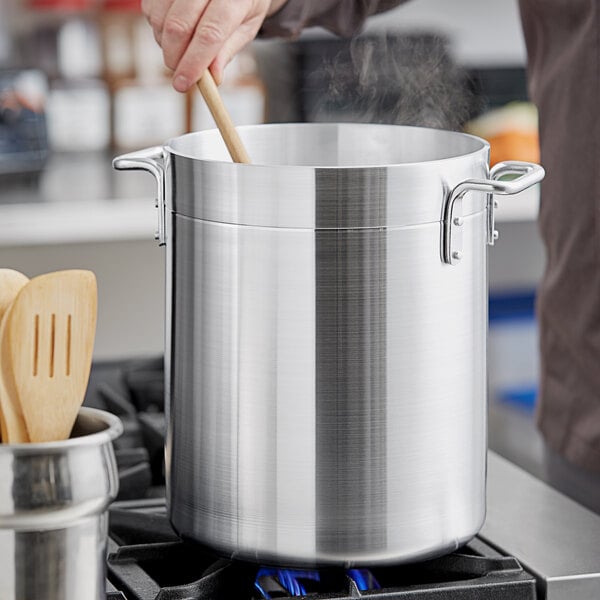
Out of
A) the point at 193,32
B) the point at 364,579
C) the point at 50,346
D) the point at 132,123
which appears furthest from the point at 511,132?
the point at 50,346

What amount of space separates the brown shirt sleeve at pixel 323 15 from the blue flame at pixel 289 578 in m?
0.46

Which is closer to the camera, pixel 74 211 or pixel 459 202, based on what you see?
pixel 459 202

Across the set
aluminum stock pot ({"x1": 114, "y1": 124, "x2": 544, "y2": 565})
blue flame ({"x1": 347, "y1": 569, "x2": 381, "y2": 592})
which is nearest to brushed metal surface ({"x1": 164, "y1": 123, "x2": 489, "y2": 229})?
aluminum stock pot ({"x1": 114, "y1": 124, "x2": 544, "y2": 565})

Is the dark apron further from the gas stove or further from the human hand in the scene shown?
the human hand

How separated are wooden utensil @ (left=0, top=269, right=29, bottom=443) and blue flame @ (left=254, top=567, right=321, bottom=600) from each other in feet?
0.63

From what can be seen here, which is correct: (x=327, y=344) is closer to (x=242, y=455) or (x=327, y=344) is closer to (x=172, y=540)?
(x=242, y=455)

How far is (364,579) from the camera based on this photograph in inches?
26.4

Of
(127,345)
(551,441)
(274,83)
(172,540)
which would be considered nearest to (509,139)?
(274,83)

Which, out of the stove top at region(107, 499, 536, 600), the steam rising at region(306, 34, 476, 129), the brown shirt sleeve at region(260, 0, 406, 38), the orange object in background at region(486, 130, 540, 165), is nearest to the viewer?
the stove top at region(107, 499, 536, 600)

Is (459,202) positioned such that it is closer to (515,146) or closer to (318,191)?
(318,191)

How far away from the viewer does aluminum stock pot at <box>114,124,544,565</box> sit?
59cm

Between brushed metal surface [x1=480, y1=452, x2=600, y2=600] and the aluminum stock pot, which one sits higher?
the aluminum stock pot

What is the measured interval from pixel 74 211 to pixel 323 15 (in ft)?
4.20

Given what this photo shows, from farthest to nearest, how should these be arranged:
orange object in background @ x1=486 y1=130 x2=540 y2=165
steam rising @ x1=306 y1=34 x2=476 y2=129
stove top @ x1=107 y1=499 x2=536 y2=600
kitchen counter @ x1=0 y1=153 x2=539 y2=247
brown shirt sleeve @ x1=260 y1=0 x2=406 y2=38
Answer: orange object in background @ x1=486 y1=130 x2=540 y2=165
kitchen counter @ x1=0 y1=153 x2=539 y2=247
steam rising @ x1=306 y1=34 x2=476 y2=129
brown shirt sleeve @ x1=260 y1=0 x2=406 y2=38
stove top @ x1=107 y1=499 x2=536 y2=600
